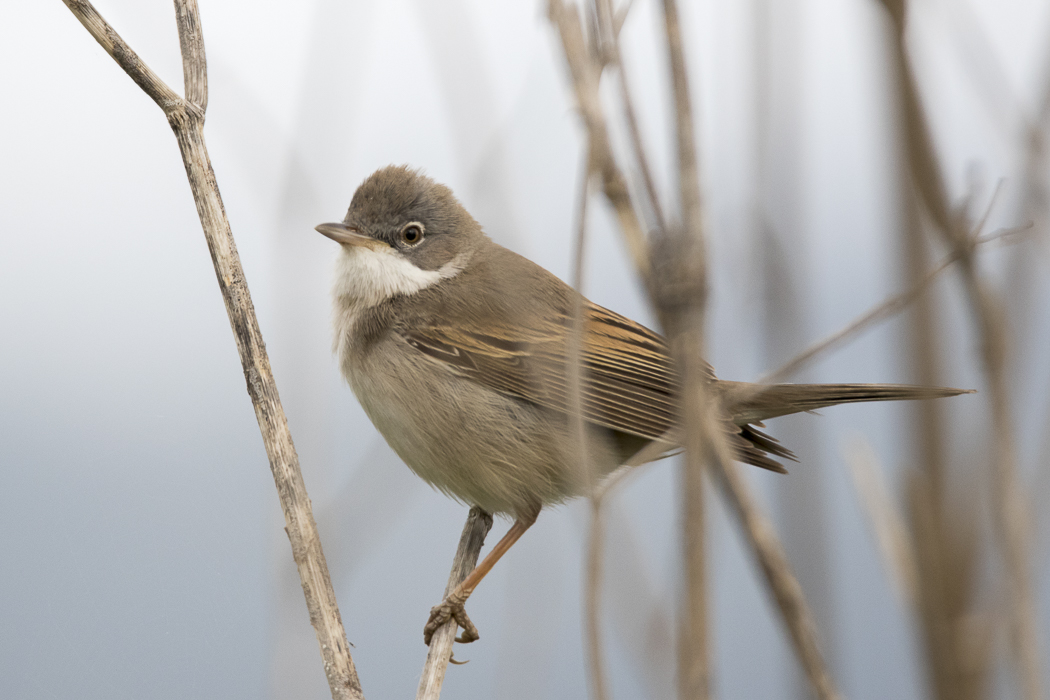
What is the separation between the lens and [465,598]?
3213 millimetres

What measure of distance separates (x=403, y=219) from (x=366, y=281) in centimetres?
36

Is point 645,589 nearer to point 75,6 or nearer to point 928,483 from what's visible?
point 928,483

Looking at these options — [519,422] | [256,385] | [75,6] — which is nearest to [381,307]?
[519,422]

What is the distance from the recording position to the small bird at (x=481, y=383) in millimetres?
3166

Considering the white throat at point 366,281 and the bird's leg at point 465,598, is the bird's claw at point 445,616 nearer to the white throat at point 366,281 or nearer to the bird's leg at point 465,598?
the bird's leg at point 465,598

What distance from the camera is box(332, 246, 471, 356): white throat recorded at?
12.1 ft

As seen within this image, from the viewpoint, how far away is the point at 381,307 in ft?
11.9

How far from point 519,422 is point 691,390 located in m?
2.26

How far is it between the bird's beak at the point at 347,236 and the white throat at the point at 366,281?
3 centimetres

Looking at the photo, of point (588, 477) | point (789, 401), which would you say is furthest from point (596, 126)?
point (789, 401)

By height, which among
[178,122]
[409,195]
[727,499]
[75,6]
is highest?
[409,195]

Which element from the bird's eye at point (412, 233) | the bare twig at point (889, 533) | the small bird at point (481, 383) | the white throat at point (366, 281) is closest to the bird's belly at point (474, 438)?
the small bird at point (481, 383)

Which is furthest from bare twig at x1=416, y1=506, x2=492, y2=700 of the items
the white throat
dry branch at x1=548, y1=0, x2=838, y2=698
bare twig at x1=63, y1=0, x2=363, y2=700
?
dry branch at x1=548, y1=0, x2=838, y2=698

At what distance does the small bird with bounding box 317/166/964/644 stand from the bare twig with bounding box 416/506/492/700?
0.17ft
